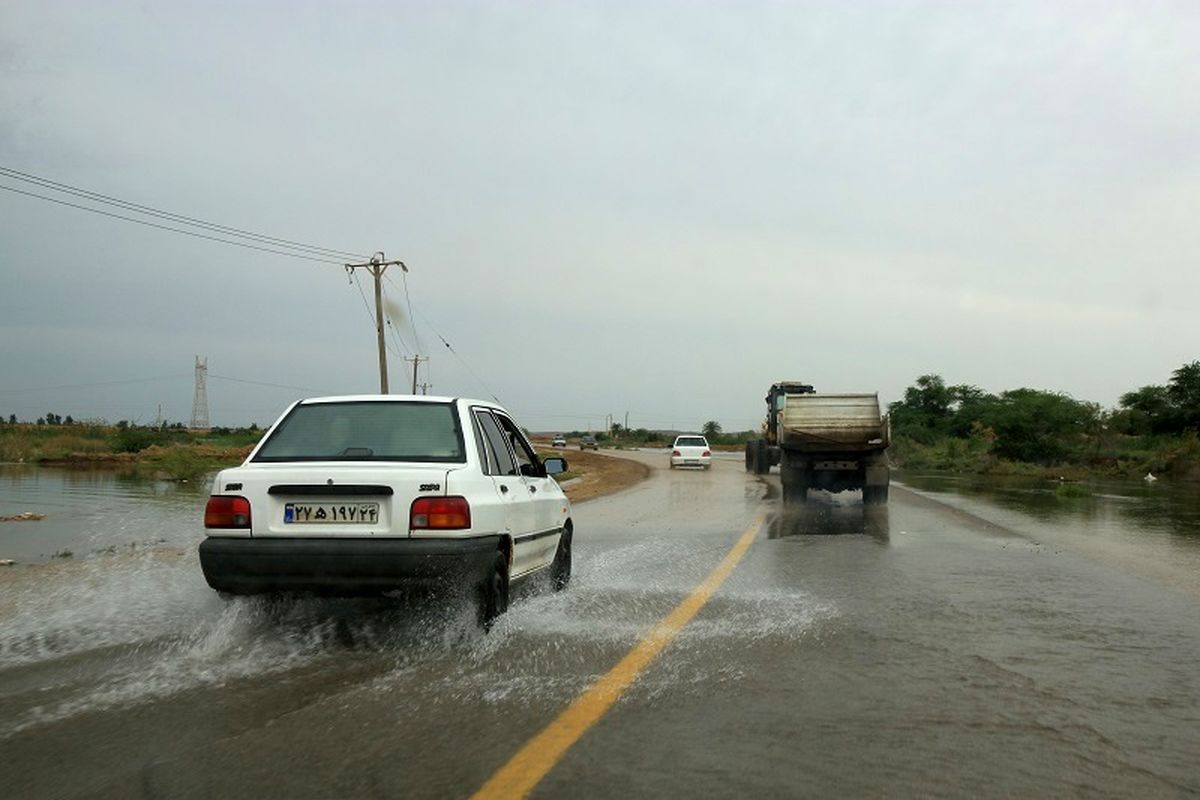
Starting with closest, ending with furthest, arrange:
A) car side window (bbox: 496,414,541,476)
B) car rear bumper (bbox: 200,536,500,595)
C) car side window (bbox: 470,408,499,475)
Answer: car rear bumper (bbox: 200,536,500,595)
car side window (bbox: 470,408,499,475)
car side window (bbox: 496,414,541,476)

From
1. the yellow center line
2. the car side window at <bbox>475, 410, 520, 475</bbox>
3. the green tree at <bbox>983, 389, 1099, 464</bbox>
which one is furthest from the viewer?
the green tree at <bbox>983, 389, 1099, 464</bbox>

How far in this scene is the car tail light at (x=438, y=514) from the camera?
240 inches

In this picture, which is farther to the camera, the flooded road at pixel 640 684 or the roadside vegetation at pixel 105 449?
the roadside vegetation at pixel 105 449

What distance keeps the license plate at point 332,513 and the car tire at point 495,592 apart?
0.81 meters

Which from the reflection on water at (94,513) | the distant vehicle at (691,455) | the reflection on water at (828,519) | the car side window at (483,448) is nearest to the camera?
the car side window at (483,448)

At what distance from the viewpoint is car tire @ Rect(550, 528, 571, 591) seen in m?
8.52

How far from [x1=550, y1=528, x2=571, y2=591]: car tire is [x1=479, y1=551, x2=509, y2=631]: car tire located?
1662 mm

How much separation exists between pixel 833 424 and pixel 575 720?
15767 mm

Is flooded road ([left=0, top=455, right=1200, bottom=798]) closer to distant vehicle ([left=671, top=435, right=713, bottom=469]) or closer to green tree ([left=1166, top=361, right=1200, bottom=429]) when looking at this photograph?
distant vehicle ([left=671, top=435, right=713, bottom=469])

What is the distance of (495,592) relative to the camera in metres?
6.47

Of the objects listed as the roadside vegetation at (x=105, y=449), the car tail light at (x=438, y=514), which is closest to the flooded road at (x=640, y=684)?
the car tail light at (x=438, y=514)

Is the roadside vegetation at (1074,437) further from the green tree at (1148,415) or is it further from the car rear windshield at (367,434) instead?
the car rear windshield at (367,434)

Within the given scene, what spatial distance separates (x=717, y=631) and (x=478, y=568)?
1697mm

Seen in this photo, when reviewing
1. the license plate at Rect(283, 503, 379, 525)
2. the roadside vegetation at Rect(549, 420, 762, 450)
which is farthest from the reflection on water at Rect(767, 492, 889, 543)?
the roadside vegetation at Rect(549, 420, 762, 450)
